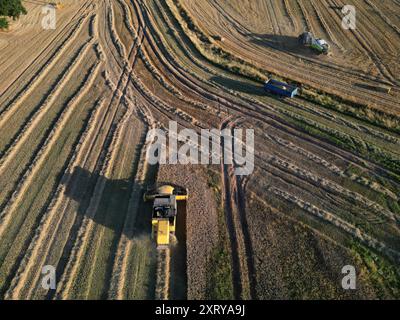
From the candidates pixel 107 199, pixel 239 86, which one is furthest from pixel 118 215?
pixel 239 86

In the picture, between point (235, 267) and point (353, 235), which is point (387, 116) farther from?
point (235, 267)

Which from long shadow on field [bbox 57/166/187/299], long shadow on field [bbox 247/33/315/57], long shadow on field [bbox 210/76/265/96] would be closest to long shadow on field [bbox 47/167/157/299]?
long shadow on field [bbox 57/166/187/299]

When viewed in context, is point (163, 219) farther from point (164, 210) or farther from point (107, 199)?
point (107, 199)

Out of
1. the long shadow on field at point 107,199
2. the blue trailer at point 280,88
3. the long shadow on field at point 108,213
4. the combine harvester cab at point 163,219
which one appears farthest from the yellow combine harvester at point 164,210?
the blue trailer at point 280,88

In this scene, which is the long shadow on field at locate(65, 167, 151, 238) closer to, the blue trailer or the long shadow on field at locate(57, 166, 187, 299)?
the long shadow on field at locate(57, 166, 187, 299)

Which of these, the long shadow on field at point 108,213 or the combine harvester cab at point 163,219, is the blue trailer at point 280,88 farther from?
the combine harvester cab at point 163,219

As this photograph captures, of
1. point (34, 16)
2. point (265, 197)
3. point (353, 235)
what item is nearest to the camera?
point (353, 235)
